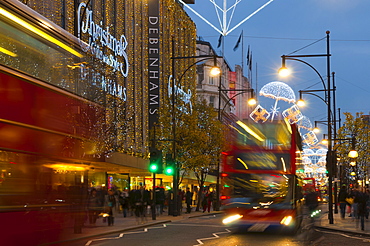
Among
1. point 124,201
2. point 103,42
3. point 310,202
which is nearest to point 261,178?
point 310,202

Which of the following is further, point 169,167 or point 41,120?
point 169,167

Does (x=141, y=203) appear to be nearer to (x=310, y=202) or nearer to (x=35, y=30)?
(x=310, y=202)

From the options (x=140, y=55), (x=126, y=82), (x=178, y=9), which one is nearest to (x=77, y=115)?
(x=126, y=82)

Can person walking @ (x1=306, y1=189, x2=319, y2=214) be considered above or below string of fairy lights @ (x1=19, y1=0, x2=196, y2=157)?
below

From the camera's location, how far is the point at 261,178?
68.6 ft

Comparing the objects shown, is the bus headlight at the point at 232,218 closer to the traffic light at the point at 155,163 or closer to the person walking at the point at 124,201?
the traffic light at the point at 155,163

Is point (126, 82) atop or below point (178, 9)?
below

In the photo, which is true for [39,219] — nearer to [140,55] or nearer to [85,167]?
[85,167]

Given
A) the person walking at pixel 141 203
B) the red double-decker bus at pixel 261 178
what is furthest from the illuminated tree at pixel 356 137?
the red double-decker bus at pixel 261 178

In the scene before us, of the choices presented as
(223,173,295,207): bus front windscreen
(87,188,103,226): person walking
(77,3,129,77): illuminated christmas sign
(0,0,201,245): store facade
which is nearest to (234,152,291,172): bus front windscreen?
(223,173,295,207): bus front windscreen

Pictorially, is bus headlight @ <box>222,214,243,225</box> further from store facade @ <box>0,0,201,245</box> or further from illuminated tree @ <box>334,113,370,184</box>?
illuminated tree @ <box>334,113,370,184</box>

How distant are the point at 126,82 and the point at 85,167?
35.2 metres

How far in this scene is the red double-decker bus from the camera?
2077cm

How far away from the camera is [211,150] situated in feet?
156
